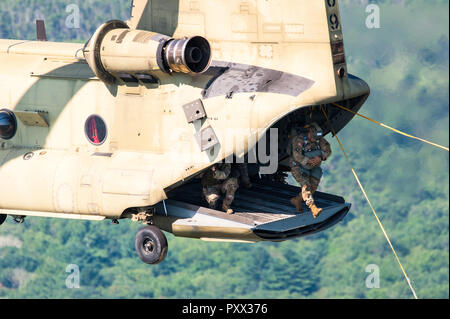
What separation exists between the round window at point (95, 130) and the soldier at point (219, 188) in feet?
8.24

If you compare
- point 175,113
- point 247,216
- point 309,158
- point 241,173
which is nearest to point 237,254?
point 241,173

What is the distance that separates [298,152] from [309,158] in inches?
10.5

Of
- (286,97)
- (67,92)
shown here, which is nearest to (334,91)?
(286,97)

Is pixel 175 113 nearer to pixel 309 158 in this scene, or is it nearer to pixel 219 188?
pixel 219 188

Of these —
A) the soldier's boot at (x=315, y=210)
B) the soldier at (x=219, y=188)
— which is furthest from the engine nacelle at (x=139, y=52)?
the soldier's boot at (x=315, y=210)

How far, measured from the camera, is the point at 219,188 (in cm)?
2339

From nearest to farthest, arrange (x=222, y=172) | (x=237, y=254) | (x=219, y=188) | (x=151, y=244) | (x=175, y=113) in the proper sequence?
(x=222, y=172), (x=175, y=113), (x=219, y=188), (x=151, y=244), (x=237, y=254)

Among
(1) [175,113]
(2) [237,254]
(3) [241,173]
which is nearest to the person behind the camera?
(1) [175,113]

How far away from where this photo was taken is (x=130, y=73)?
2347cm

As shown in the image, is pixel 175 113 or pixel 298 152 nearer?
pixel 298 152

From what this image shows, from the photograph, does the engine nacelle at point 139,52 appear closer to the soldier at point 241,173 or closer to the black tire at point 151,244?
the soldier at point 241,173

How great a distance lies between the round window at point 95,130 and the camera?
2417 centimetres

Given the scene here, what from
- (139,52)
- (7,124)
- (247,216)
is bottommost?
(247,216)

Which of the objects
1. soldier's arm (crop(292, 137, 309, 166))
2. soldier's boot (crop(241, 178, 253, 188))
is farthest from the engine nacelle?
soldier's boot (crop(241, 178, 253, 188))
